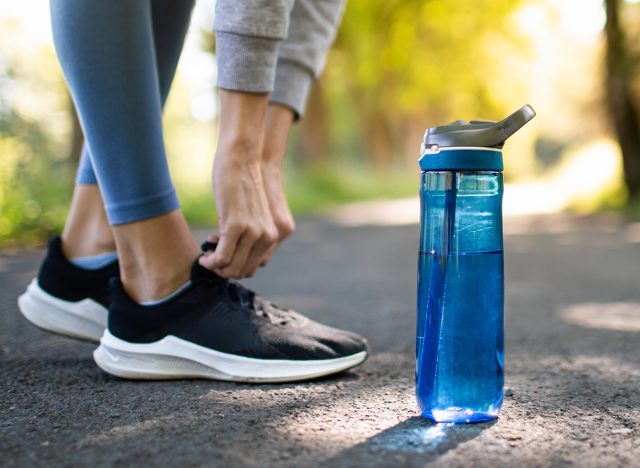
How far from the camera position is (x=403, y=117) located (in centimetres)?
2753

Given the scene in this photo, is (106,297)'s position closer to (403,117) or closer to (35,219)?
(35,219)

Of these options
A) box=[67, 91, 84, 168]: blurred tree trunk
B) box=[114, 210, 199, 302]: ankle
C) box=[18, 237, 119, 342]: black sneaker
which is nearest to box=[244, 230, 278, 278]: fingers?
box=[114, 210, 199, 302]: ankle

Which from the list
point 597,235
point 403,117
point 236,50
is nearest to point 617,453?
point 236,50

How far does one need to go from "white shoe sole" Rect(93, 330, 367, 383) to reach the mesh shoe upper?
0.01m

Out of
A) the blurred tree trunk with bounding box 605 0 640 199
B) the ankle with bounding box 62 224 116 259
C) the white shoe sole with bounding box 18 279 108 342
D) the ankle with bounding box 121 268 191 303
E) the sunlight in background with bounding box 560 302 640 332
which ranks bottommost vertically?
the sunlight in background with bounding box 560 302 640 332

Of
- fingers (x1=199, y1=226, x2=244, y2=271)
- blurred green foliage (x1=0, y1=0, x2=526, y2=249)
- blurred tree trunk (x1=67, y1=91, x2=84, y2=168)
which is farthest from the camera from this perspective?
blurred tree trunk (x1=67, y1=91, x2=84, y2=168)

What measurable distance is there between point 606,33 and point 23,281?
8.11 meters

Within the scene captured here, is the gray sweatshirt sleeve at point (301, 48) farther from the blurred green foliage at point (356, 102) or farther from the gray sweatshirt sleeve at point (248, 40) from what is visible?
the blurred green foliage at point (356, 102)

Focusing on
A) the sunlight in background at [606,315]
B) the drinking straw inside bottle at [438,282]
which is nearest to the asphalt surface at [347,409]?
the sunlight in background at [606,315]

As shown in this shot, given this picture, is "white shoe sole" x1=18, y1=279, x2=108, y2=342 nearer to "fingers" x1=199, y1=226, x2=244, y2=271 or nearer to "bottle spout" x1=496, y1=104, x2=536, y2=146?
"fingers" x1=199, y1=226, x2=244, y2=271

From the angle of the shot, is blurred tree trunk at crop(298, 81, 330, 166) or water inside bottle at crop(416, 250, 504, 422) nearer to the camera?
water inside bottle at crop(416, 250, 504, 422)

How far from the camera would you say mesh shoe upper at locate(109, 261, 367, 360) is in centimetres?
152

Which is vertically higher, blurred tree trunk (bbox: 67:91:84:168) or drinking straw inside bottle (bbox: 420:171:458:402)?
blurred tree trunk (bbox: 67:91:84:168)

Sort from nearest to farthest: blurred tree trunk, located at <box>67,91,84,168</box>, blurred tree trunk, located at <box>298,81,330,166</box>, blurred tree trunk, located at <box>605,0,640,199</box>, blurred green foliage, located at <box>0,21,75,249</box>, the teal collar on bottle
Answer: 1. the teal collar on bottle
2. blurred green foliage, located at <box>0,21,75,249</box>
3. blurred tree trunk, located at <box>67,91,84,168</box>
4. blurred tree trunk, located at <box>605,0,640,199</box>
5. blurred tree trunk, located at <box>298,81,330,166</box>
